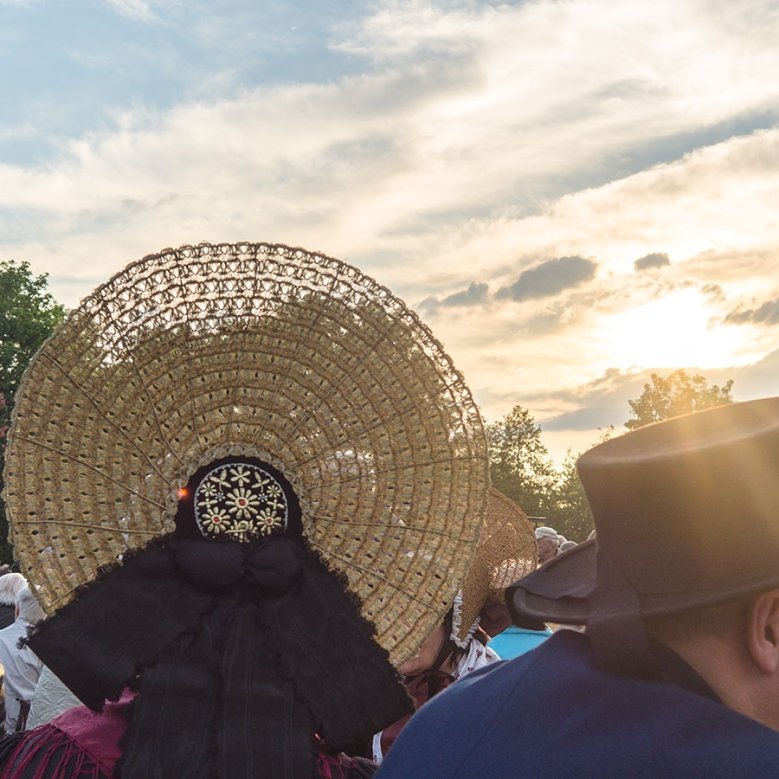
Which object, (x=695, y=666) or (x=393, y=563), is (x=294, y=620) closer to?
(x=393, y=563)

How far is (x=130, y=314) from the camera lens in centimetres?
242

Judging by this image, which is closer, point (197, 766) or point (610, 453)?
point (610, 453)

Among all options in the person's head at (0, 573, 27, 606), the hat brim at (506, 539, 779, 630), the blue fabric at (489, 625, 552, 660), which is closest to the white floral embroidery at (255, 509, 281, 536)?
the hat brim at (506, 539, 779, 630)

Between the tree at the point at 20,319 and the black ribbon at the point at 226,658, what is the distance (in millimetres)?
27093

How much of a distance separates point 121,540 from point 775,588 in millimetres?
1524

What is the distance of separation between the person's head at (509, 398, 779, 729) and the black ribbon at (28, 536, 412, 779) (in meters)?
0.90

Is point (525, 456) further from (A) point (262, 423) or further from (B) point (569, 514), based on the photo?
(A) point (262, 423)

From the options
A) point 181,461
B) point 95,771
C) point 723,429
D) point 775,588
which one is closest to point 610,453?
point 723,429

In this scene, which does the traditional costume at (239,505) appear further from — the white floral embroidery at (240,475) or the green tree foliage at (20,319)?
the green tree foliage at (20,319)

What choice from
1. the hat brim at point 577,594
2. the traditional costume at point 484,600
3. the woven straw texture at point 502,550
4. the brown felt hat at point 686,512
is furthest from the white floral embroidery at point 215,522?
the woven straw texture at point 502,550

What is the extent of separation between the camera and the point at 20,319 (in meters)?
31.5

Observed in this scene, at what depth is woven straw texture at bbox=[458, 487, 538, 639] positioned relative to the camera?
5.43 metres

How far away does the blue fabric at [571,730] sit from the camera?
1360 millimetres

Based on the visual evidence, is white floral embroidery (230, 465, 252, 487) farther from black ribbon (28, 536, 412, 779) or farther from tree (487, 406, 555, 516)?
tree (487, 406, 555, 516)
